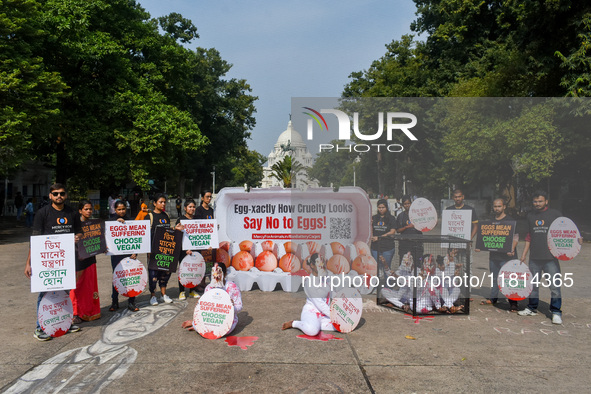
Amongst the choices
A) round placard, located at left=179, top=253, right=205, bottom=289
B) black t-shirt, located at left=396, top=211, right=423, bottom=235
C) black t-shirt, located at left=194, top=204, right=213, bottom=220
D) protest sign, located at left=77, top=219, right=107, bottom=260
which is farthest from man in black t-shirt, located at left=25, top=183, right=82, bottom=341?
black t-shirt, located at left=396, top=211, right=423, bottom=235

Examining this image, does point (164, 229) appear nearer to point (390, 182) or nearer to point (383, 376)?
point (383, 376)

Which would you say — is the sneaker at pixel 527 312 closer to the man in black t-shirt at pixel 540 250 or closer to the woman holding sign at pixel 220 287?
the man in black t-shirt at pixel 540 250

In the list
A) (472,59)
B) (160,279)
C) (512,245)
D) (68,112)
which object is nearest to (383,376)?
(512,245)

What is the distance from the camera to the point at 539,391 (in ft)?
14.7

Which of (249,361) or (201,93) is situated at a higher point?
(201,93)

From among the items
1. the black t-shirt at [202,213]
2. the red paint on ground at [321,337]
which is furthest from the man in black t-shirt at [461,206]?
the black t-shirt at [202,213]

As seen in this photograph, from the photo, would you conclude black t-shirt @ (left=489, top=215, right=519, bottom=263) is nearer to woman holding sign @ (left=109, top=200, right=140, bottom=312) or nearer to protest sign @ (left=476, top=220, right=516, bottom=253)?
protest sign @ (left=476, top=220, right=516, bottom=253)

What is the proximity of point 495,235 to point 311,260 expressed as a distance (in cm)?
324

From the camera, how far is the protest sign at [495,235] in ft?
25.2

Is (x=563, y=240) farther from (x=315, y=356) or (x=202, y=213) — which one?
(x=202, y=213)

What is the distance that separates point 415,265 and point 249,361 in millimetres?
3132

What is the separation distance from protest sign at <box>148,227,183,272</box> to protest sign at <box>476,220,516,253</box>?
520 centimetres

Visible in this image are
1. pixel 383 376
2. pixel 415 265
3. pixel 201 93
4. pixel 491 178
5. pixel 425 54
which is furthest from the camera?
pixel 201 93

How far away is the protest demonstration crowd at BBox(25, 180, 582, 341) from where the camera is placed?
20.7 ft
